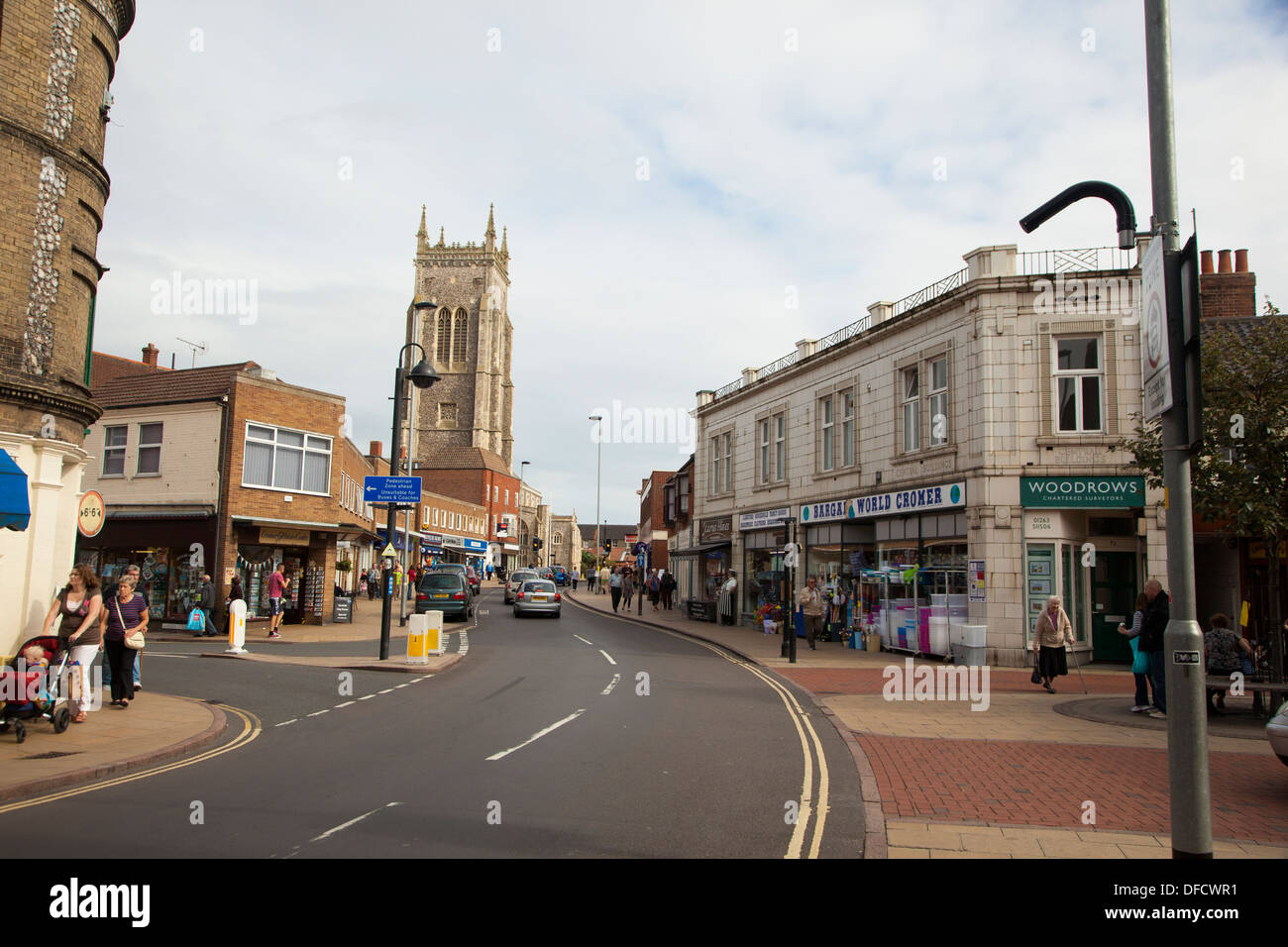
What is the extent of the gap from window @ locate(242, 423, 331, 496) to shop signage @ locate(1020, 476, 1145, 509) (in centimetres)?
2112

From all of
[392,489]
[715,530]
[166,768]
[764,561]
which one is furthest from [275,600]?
[715,530]

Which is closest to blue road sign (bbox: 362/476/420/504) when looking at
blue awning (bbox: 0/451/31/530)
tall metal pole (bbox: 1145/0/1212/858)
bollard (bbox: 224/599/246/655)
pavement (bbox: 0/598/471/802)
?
pavement (bbox: 0/598/471/802)

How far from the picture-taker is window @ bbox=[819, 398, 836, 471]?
1040 inches

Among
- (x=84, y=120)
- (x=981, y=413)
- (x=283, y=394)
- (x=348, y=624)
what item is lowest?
(x=348, y=624)

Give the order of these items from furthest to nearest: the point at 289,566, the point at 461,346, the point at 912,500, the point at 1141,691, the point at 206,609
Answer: the point at 461,346, the point at 289,566, the point at 206,609, the point at 912,500, the point at 1141,691

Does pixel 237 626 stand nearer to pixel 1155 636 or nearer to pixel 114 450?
pixel 114 450

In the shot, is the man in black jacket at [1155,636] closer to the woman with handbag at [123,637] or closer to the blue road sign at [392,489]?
the blue road sign at [392,489]

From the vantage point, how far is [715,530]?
114 feet

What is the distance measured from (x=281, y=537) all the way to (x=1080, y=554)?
2253cm

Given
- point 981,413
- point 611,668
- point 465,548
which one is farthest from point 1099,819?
point 465,548

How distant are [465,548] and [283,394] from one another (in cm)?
5060
